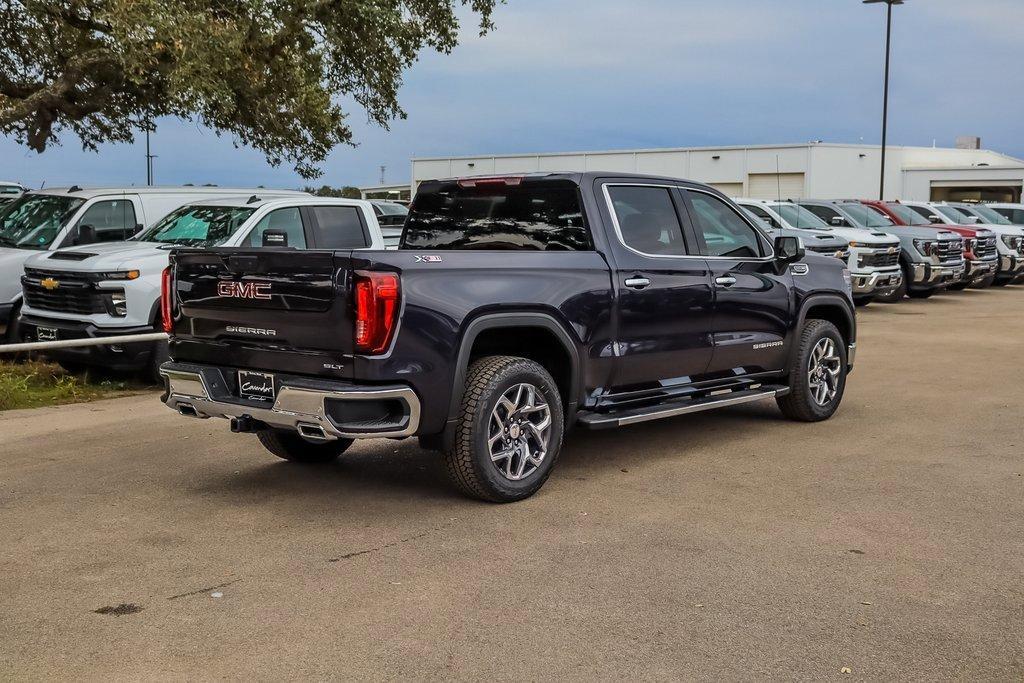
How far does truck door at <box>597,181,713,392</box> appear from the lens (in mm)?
7125

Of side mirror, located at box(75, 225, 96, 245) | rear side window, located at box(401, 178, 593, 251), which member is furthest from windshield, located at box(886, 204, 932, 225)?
rear side window, located at box(401, 178, 593, 251)

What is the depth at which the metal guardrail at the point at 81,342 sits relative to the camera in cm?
Result: 993

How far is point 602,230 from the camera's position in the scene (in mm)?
7133

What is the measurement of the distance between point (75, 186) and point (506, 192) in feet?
25.6

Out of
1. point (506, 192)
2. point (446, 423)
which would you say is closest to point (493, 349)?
point (446, 423)

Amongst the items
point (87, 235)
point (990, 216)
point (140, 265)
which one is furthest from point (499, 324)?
point (990, 216)

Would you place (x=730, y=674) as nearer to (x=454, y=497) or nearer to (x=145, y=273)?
(x=454, y=497)

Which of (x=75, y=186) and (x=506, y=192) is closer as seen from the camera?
(x=506, y=192)

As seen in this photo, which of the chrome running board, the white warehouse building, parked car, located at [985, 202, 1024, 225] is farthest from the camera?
the white warehouse building

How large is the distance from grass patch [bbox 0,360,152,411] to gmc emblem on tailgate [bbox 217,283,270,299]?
4.55 meters

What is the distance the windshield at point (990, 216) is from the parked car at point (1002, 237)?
0.91 ft

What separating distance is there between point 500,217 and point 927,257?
52.5ft

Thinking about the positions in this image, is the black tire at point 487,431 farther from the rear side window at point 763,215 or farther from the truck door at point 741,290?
the rear side window at point 763,215

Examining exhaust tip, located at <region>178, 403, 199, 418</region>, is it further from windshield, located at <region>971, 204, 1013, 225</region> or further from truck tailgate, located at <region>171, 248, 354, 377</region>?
windshield, located at <region>971, 204, 1013, 225</region>
